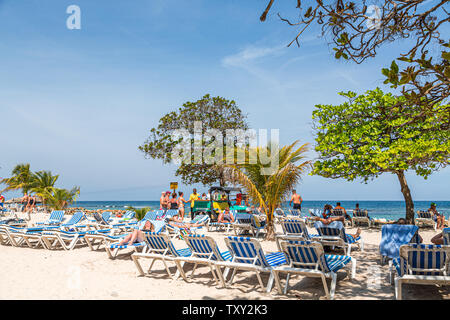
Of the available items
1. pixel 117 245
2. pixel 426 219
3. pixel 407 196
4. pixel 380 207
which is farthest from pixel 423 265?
pixel 380 207

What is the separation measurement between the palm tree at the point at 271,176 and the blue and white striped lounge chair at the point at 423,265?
19.2 feet

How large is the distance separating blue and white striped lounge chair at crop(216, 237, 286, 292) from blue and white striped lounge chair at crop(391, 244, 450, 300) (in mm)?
1831

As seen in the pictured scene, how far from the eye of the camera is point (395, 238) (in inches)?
260

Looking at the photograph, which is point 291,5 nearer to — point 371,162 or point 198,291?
point 198,291

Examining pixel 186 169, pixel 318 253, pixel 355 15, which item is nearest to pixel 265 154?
pixel 318 253

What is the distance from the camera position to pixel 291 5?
394 centimetres

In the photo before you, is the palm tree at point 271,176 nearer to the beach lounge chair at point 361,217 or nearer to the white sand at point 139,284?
the white sand at point 139,284

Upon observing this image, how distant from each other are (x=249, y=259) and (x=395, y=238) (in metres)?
3.26

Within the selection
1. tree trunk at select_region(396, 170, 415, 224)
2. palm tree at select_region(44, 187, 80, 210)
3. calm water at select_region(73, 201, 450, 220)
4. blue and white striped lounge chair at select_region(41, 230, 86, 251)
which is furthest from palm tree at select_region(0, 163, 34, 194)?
tree trunk at select_region(396, 170, 415, 224)

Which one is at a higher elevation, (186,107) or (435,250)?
(186,107)

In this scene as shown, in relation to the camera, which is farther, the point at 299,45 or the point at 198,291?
the point at 198,291

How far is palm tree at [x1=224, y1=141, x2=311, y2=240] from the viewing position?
1046 centimetres

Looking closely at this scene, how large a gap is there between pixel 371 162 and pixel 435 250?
28.6ft
